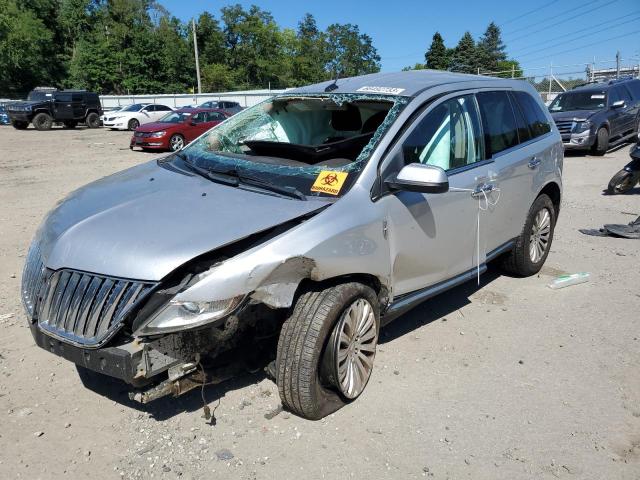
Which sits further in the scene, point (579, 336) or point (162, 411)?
point (579, 336)

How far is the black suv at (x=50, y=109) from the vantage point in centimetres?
2745

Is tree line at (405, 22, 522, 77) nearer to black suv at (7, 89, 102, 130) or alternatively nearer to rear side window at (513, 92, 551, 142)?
black suv at (7, 89, 102, 130)

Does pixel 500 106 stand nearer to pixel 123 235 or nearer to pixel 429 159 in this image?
pixel 429 159

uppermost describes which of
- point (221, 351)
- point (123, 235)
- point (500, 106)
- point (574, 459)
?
point (500, 106)

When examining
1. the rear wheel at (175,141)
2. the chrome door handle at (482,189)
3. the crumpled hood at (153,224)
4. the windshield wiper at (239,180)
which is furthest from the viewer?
the rear wheel at (175,141)

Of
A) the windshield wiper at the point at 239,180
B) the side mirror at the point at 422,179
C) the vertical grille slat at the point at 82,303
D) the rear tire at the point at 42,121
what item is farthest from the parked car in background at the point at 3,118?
the side mirror at the point at 422,179

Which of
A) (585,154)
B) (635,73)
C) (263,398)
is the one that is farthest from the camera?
(635,73)

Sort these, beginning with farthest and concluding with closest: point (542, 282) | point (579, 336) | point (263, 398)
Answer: point (542, 282), point (579, 336), point (263, 398)

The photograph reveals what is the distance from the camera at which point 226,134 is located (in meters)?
4.32

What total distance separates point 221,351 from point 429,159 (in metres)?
1.94

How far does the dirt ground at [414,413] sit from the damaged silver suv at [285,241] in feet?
0.91

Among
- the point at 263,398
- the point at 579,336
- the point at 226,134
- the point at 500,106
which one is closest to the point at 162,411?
the point at 263,398

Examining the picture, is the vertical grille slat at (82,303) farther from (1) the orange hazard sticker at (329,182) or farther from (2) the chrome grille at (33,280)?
(1) the orange hazard sticker at (329,182)

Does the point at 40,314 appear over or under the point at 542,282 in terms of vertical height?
over
